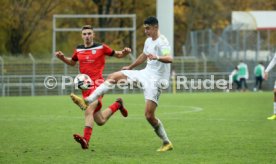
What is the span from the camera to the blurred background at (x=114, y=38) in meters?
41.8

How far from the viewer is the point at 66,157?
432 inches

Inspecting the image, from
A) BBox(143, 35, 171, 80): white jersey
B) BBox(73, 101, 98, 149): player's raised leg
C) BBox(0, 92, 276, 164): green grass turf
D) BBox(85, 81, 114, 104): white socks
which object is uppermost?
BBox(143, 35, 171, 80): white jersey

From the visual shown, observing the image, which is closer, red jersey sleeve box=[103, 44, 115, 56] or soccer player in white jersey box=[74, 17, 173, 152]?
soccer player in white jersey box=[74, 17, 173, 152]

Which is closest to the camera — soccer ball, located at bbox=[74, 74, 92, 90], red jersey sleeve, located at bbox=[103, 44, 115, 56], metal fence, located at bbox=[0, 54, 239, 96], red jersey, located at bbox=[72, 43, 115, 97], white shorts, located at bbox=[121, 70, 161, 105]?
white shorts, located at bbox=[121, 70, 161, 105]

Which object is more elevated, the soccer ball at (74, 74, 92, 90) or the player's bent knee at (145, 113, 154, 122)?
the soccer ball at (74, 74, 92, 90)

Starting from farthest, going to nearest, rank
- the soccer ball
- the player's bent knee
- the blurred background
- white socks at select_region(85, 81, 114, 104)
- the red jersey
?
the blurred background < the red jersey < the soccer ball < the player's bent knee < white socks at select_region(85, 81, 114, 104)

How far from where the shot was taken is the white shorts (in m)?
11.8

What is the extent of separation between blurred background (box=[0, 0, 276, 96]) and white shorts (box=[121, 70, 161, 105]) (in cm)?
2844

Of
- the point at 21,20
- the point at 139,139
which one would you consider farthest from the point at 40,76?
the point at 139,139

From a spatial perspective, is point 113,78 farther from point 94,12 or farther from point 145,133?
point 94,12

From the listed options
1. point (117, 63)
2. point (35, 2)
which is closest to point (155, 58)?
point (117, 63)

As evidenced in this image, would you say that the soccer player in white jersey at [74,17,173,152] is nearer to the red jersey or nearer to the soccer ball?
the soccer ball

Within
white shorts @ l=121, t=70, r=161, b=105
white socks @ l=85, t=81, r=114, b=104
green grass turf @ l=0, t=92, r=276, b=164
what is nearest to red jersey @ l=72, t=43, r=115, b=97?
white socks @ l=85, t=81, r=114, b=104

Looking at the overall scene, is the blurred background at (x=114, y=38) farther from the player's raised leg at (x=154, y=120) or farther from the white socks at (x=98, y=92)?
the white socks at (x=98, y=92)
